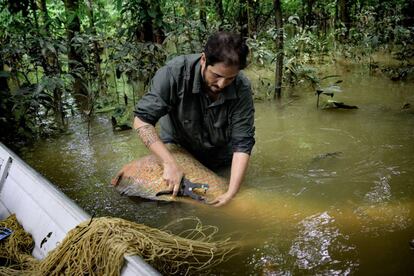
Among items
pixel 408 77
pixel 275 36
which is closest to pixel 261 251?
pixel 275 36

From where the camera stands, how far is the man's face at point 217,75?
2.47m

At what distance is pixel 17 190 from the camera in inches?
105

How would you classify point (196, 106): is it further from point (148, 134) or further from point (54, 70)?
point (54, 70)

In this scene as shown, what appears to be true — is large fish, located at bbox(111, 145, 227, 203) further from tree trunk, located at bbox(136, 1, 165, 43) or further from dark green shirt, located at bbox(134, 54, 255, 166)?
tree trunk, located at bbox(136, 1, 165, 43)

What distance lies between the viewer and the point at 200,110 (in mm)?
3027

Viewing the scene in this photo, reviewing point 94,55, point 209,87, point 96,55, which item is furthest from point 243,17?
point 209,87

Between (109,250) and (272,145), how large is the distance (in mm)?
2942

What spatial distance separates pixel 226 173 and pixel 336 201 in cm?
93

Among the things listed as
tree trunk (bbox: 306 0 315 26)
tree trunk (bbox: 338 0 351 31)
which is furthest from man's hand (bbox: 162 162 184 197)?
tree trunk (bbox: 306 0 315 26)

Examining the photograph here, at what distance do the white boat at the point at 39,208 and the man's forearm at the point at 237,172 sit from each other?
105cm

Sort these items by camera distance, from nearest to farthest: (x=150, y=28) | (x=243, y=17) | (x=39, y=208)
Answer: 1. (x=39, y=208)
2. (x=150, y=28)
3. (x=243, y=17)

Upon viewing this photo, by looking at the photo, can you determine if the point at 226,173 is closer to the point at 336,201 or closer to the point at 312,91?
the point at 336,201

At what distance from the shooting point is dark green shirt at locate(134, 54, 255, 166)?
112 inches

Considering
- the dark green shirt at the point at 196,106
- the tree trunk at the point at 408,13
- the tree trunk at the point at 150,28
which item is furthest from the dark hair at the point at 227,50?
the tree trunk at the point at 408,13
